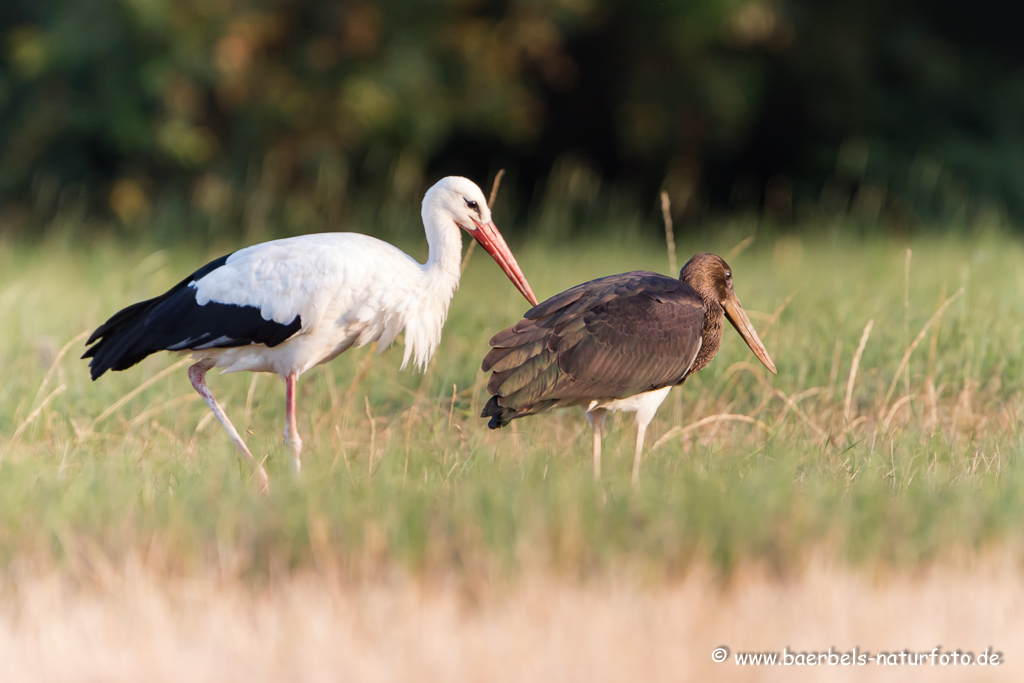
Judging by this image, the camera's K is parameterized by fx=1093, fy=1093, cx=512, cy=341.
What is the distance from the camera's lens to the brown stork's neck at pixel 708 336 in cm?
440

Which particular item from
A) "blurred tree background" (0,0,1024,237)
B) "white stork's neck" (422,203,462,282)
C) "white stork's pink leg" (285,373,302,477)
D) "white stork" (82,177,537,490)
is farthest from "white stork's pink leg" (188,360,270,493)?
"blurred tree background" (0,0,1024,237)

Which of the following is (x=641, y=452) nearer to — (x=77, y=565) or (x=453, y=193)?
(x=453, y=193)

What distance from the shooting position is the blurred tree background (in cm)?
1030

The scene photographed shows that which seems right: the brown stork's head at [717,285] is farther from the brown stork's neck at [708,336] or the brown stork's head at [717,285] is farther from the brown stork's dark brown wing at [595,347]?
the brown stork's dark brown wing at [595,347]

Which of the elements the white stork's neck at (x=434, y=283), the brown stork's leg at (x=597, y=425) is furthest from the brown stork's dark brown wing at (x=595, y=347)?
the white stork's neck at (x=434, y=283)

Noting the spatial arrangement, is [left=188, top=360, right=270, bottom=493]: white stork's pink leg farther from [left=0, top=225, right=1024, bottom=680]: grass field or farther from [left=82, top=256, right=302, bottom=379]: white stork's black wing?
[left=82, top=256, right=302, bottom=379]: white stork's black wing

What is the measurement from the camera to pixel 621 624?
252 centimetres

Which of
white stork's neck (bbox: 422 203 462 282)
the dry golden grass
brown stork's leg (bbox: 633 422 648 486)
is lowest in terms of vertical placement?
Answer: the dry golden grass

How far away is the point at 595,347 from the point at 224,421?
1.47 metres

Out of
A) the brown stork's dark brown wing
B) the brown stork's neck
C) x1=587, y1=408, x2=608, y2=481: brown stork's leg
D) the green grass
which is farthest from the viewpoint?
the brown stork's neck

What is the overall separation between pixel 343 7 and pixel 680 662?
30.0 ft

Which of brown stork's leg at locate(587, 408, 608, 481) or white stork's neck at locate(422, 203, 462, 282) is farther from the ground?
white stork's neck at locate(422, 203, 462, 282)

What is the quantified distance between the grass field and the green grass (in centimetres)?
1

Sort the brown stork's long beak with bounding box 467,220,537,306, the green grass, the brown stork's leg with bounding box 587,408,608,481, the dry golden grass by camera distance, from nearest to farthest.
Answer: the dry golden grass
the green grass
the brown stork's leg with bounding box 587,408,608,481
the brown stork's long beak with bounding box 467,220,537,306
